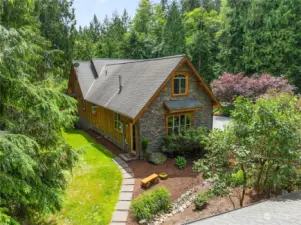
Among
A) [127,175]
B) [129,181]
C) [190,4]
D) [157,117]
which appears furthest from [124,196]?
[190,4]

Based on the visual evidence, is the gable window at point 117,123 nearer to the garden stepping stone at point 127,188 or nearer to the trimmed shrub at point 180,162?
the trimmed shrub at point 180,162

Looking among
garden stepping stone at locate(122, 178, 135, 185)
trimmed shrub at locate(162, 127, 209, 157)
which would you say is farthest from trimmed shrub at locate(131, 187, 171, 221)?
trimmed shrub at locate(162, 127, 209, 157)

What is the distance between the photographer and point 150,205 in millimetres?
9422

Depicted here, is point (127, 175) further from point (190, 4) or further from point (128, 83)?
point (190, 4)

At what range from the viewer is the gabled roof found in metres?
14.3

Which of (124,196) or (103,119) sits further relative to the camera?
(103,119)

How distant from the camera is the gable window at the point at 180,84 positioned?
15.1 metres

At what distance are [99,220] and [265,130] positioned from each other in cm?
683

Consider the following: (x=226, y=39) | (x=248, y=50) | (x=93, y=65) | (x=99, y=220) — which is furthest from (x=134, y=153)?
(x=226, y=39)

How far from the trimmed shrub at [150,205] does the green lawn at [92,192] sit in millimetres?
1090

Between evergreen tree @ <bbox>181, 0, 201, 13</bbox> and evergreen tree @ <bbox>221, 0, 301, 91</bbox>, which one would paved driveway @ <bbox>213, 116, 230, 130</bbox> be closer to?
evergreen tree @ <bbox>221, 0, 301, 91</bbox>

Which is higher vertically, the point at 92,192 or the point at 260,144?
the point at 260,144

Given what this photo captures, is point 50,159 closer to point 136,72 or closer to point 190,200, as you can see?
point 190,200

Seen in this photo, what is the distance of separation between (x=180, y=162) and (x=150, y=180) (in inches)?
102
